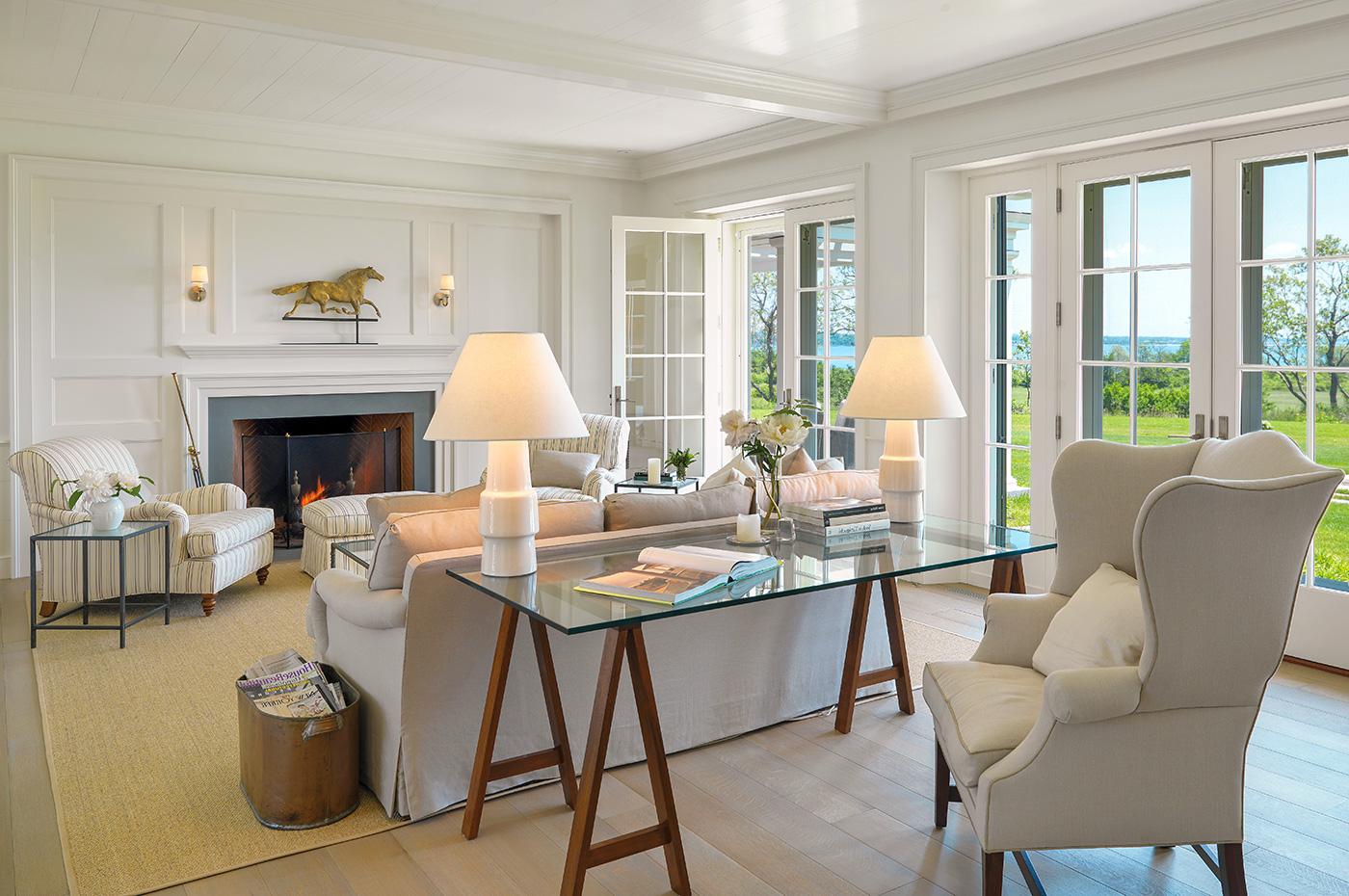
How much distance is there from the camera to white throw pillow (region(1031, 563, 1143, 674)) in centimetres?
246

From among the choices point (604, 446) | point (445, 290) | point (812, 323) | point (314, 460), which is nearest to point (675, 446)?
point (604, 446)

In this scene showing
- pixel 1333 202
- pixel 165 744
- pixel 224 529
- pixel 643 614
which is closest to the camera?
pixel 643 614

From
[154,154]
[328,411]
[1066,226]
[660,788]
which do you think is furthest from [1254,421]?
[154,154]

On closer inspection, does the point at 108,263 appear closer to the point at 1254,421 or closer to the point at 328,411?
the point at 328,411

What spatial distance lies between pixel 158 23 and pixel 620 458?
3.37 m

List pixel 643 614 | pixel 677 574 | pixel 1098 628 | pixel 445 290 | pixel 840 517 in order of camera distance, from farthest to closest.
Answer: pixel 445 290
pixel 840 517
pixel 677 574
pixel 1098 628
pixel 643 614

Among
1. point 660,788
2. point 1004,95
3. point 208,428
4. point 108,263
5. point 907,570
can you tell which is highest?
point 1004,95

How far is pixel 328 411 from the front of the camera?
6766mm

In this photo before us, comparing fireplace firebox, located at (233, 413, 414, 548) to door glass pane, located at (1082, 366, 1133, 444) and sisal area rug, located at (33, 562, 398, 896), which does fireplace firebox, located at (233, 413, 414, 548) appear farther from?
door glass pane, located at (1082, 366, 1133, 444)

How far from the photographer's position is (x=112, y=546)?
4910 millimetres

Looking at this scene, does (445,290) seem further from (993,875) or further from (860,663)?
(993,875)

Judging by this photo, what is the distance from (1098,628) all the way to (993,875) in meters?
0.64

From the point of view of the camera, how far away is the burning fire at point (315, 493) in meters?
6.81

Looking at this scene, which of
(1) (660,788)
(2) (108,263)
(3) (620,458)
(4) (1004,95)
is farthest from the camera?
(3) (620,458)
